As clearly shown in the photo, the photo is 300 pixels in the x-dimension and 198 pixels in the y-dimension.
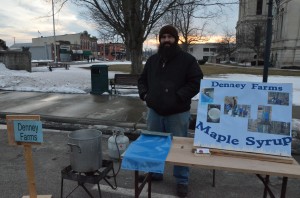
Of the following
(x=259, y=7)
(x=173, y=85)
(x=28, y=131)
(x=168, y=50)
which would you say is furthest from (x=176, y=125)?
(x=259, y=7)

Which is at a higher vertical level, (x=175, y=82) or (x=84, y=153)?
(x=175, y=82)

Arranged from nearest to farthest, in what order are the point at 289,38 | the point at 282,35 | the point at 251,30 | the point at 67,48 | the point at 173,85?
the point at 173,85 → the point at 289,38 → the point at 282,35 → the point at 251,30 → the point at 67,48

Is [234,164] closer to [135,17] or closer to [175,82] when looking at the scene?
[175,82]

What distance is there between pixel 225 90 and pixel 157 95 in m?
0.85

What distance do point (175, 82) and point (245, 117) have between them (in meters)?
0.93

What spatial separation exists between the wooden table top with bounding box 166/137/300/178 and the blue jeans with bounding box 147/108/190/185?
0.62m

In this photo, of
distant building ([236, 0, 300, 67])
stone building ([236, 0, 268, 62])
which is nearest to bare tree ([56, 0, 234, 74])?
distant building ([236, 0, 300, 67])

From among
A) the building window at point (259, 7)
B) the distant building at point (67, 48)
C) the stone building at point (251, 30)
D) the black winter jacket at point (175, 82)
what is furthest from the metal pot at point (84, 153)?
the building window at point (259, 7)

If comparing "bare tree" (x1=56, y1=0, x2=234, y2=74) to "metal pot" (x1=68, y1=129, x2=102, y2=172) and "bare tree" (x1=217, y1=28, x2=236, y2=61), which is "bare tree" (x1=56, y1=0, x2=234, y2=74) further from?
"bare tree" (x1=217, y1=28, x2=236, y2=61)

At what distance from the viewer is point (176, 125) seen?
147 inches

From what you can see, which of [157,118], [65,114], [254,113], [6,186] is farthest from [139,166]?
[65,114]

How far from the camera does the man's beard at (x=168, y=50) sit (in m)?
3.50

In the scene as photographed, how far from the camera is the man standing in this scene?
3529 mm

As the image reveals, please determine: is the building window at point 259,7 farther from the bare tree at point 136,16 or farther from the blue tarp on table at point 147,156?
the blue tarp on table at point 147,156
